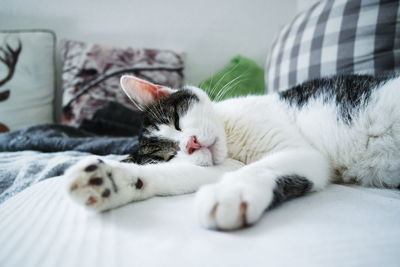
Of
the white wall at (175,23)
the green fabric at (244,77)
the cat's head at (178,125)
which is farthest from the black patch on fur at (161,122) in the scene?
the white wall at (175,23)

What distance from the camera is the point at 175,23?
213cm

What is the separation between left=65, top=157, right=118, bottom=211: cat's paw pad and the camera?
0.44 metres

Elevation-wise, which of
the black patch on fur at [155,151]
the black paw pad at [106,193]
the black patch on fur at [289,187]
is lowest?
the black patch on fur at [155,151]

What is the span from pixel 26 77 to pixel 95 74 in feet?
1.60

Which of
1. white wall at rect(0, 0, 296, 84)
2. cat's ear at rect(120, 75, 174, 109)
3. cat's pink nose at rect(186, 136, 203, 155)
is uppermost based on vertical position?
white wall at rect(0, 0, 296, 84)

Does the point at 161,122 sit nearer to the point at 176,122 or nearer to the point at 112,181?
the point at 176,122

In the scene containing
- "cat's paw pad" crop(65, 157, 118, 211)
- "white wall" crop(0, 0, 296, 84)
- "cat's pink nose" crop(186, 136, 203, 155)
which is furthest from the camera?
"white wall" crop(0, 0, 296, 84)

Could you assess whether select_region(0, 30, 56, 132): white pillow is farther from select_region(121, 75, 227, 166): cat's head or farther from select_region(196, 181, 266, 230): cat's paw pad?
select_region(196, 181, 266, 230): cat's paw pad

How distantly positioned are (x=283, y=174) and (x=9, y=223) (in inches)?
22.3

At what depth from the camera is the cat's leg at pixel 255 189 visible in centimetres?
38

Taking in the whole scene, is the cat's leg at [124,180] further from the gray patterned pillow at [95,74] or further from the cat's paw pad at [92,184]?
the gray patterned pillow at [95,74]

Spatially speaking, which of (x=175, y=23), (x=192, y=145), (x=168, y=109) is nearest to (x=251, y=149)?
(x=192, y=145)

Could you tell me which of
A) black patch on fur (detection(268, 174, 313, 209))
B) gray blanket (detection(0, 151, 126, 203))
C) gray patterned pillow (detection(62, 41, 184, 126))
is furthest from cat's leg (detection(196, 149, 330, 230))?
gray patterned pillow (detection(62, 41, 184, 126))

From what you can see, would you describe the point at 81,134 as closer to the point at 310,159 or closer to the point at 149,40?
the point at 149,40
